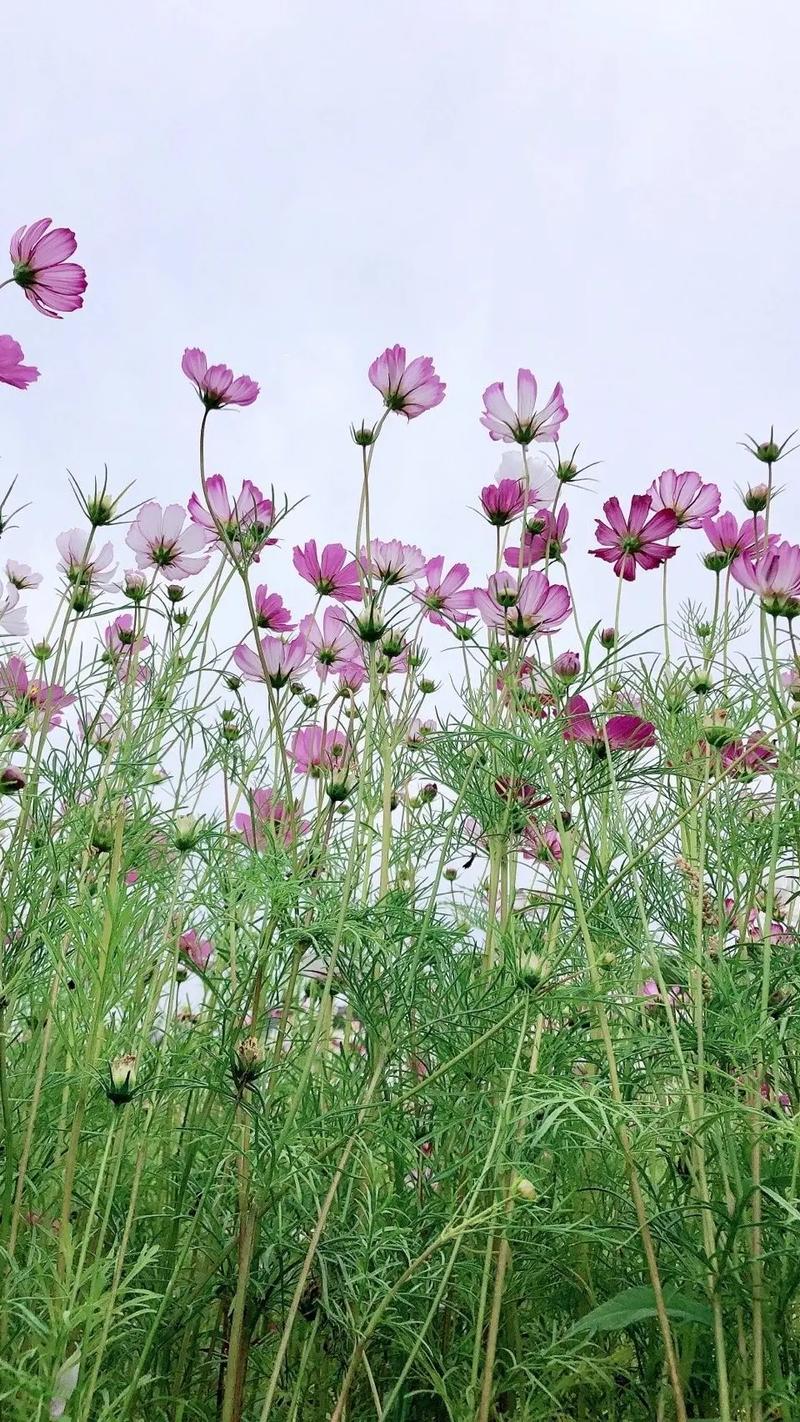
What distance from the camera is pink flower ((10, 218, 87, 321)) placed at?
1118 mm

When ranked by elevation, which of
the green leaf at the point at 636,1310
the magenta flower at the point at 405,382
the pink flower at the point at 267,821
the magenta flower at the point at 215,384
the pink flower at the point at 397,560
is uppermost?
the magenta flower at the point at 405,382

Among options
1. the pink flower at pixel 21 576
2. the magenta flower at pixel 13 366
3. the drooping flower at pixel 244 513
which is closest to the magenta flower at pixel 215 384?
the drooping flower at pixel 244 513

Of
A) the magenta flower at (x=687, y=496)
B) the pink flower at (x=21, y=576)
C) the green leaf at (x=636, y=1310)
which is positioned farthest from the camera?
the pink flower at (x=21, y=576)

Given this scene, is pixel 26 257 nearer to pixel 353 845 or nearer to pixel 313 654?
pixel 313 654

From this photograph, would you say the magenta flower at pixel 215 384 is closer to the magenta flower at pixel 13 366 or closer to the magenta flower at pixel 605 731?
the magenta flower at pixel 13 366

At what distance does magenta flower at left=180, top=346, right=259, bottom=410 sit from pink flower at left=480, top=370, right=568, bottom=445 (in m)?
0.31

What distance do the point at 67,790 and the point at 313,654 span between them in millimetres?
353

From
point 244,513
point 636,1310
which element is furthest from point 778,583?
point 636,1310

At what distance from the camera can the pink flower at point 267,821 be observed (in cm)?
117

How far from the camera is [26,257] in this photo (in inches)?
44.1

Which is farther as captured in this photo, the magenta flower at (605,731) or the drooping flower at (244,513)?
the drooping flower at (244,513)

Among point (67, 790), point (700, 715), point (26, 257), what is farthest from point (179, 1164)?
point (26, 257)

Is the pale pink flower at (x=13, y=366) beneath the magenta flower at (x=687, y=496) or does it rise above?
beneath

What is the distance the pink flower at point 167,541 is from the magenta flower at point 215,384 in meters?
0.19
